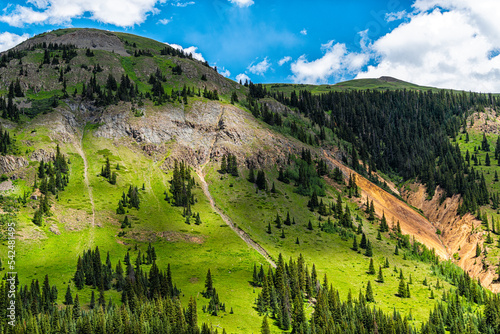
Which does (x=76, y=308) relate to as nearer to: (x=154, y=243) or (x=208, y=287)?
(x=208, y=287)

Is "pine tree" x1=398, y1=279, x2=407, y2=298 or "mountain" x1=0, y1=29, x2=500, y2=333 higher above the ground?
"mountain" x1=0, y1=29, x2=500, y2=333

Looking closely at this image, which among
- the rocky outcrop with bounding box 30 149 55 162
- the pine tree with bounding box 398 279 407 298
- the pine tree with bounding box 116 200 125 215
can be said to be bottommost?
the pine tree with bounding box 398 279 407 298

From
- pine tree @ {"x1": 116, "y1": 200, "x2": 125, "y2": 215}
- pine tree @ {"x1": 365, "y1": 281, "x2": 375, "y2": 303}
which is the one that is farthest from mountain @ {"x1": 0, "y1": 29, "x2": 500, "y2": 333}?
pine tree @ {"x1": 116, "y1": 200, "x2": 125, "y2": 215}

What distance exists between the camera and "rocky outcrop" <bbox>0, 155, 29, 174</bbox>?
153 meters

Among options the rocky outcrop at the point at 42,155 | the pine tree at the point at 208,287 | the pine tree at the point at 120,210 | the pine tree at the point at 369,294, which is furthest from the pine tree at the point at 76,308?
the rocky outcrop at the point at 42,155

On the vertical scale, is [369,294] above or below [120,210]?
below

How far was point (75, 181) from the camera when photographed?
165250 millimetres

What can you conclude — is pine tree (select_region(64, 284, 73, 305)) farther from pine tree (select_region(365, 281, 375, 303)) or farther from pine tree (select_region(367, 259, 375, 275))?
pine tree (select_region(367, 259, 375, 275))

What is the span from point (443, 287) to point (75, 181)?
152 metres

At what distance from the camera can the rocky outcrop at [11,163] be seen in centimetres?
15288

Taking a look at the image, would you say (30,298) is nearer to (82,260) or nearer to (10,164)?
(82,260)

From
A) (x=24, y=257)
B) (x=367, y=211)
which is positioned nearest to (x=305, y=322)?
(x=24, y=257)

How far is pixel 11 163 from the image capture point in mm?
156250

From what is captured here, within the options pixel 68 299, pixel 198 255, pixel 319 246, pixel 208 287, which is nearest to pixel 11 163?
pixel 68 299
